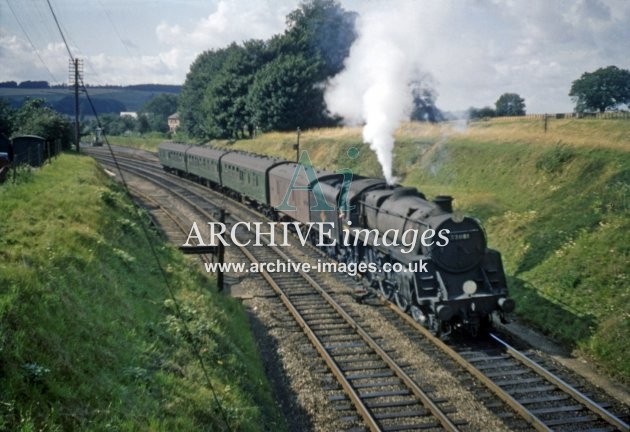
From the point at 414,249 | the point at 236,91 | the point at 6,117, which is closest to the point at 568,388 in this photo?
the point at 414,249

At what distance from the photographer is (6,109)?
43781 mm

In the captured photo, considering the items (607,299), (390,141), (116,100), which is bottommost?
(607,299)

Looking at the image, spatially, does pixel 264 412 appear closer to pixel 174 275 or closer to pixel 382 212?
pixel 174 275

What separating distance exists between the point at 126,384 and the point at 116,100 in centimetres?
18274

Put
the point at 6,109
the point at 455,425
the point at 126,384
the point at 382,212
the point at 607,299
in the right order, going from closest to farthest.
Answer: the point at 126,384, the point at 455,425, the point at 607,299, the point at 382,212, the point at 6,109

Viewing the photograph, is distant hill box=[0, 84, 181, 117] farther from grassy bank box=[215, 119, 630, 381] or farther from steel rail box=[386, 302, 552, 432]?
steel rail box=[386, 302, 552, 432]

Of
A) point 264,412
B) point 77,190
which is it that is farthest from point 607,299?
point 77,190

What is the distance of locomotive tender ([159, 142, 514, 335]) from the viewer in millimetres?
12742

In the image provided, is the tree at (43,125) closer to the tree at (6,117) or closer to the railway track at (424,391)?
the tree at (6,117)

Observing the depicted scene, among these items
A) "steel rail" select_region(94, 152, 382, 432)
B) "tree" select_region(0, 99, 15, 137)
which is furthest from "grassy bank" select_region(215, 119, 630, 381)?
"tree" select_region(0, 99, 15, 137)

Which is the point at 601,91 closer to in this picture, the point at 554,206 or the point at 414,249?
the point at 554,206

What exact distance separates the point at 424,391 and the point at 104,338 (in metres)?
5.71

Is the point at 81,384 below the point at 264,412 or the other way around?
the other way around

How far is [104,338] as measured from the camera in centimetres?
854
